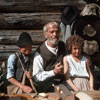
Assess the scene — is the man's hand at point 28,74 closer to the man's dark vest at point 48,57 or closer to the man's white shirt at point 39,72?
the man's white shirt at point 39,72

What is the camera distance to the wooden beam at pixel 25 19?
13.6 ft

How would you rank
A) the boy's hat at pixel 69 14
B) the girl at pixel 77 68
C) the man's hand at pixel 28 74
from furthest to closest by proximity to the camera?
the boy's hat at pixel 69 14 → the girl at pixel 77 68 → the man's hand at pixel 28 74

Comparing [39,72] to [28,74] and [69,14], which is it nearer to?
[28,74]

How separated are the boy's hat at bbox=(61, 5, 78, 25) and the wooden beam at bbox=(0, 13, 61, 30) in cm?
37

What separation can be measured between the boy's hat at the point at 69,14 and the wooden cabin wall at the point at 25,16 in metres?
0.34

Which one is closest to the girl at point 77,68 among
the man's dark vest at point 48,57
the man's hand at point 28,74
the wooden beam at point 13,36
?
the man's dark vest at point 48,57

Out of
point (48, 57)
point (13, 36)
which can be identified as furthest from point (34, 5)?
point (48, 57)

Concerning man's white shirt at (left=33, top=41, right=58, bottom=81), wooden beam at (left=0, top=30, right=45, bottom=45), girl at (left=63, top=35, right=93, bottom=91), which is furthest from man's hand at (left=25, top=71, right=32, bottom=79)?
wooden beam at (left=0, top=30, right=45, bottom=45)

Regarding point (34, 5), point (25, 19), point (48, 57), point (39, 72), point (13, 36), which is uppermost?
point (34, 5)

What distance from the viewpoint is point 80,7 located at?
417 centimetres

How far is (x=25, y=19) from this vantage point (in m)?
4.15

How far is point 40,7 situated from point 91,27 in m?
0.95

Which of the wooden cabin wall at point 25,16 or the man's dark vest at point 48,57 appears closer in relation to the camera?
the man's dark vest at point 48,57

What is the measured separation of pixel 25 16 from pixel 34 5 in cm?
25
